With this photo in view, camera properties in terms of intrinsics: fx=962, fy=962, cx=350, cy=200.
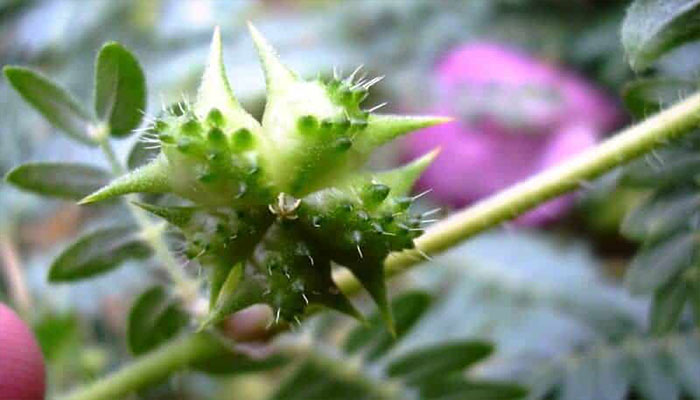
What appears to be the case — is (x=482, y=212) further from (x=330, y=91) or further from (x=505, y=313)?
(x=505, y=313)

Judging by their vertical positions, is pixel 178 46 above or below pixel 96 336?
above

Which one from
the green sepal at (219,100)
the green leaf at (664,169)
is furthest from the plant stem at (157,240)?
the green leaf at (664,169)

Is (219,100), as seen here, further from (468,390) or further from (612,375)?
(612,375)

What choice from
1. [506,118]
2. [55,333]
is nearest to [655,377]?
[55,333]

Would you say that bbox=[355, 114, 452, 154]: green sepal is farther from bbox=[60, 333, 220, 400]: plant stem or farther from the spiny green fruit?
bbox=[60, 333, 220, 400]: plant stem

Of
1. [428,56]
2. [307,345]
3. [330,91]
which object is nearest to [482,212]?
[330,91]

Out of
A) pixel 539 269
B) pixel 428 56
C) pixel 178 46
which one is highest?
pixel 428 56
